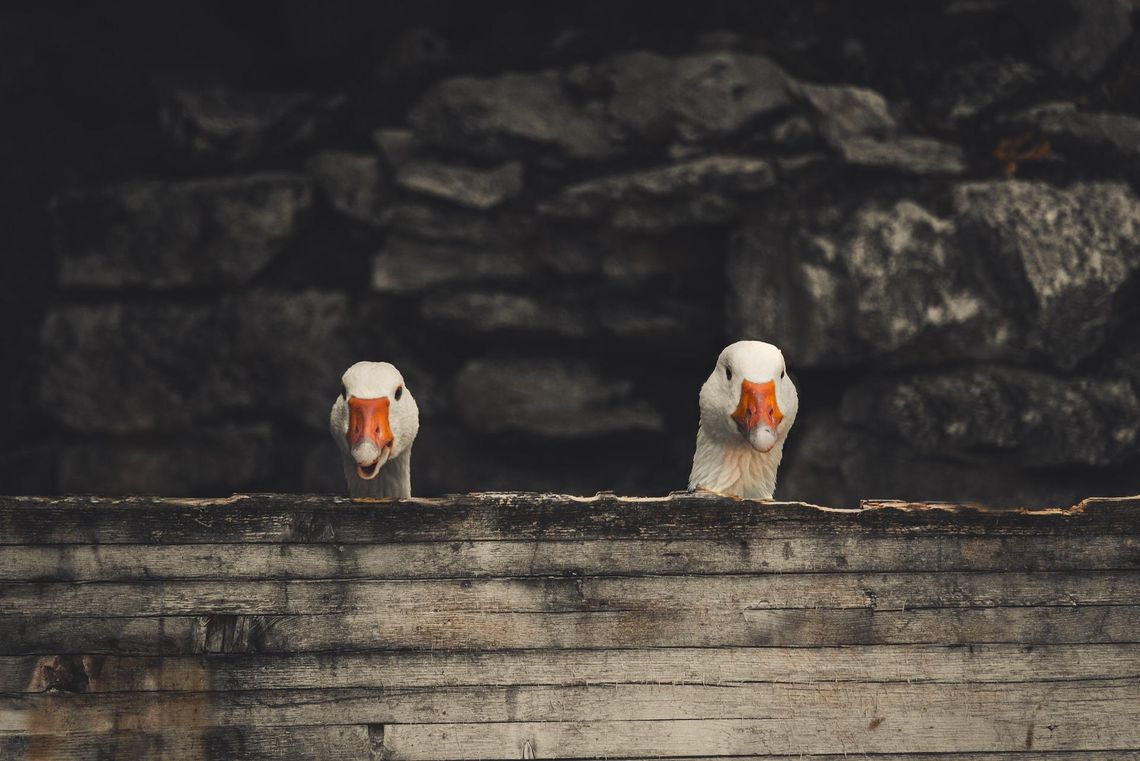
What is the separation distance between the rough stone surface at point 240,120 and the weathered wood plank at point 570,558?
4.51 meters

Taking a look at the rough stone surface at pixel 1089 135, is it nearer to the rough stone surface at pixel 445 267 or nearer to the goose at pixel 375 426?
the rough stone surface at pixel 445 267

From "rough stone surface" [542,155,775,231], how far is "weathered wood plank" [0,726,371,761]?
4055mm

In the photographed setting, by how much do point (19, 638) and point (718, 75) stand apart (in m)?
4.48

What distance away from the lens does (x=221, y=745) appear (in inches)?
106

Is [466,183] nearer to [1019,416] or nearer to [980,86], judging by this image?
[980,86]

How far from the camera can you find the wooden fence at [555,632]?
2.71 meters

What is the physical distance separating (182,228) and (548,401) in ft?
6.83

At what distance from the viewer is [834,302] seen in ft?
20.3

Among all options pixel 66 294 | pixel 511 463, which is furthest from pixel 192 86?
pixel 511 463

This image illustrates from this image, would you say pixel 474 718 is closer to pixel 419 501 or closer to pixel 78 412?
pixel 419 501

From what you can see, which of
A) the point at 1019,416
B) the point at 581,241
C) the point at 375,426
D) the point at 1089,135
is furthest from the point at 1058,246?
the point at 375,426

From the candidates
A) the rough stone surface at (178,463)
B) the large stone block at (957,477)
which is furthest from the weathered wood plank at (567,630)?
the rough stone surface at (178,463)

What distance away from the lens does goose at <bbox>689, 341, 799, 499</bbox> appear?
4.07 m

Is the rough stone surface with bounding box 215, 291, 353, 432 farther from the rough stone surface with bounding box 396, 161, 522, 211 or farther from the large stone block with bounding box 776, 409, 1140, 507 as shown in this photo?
the large stone block with bounding box 776, 409, 1140, 507
